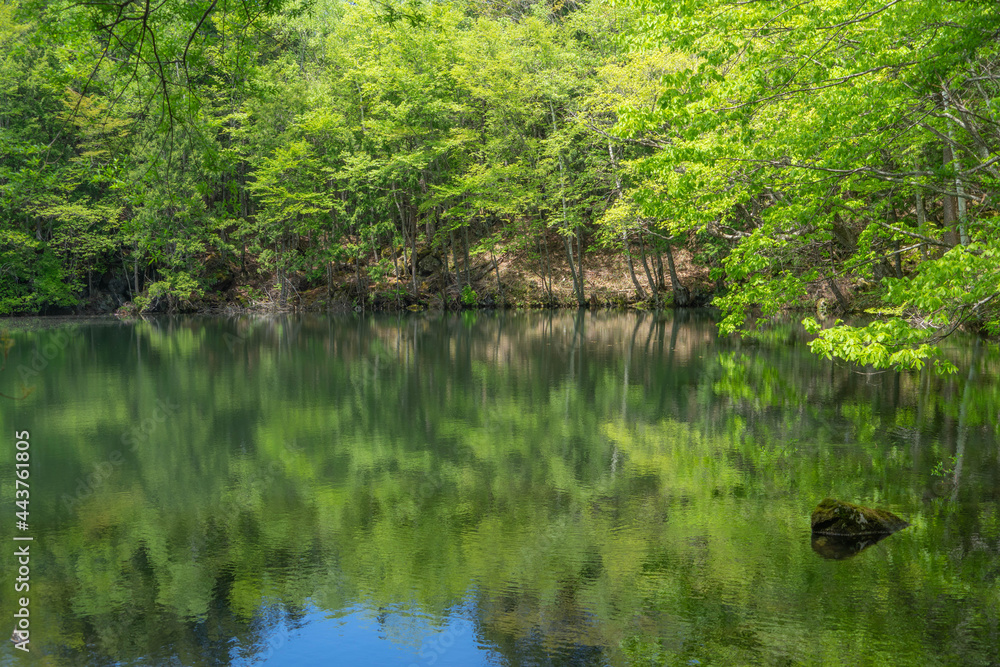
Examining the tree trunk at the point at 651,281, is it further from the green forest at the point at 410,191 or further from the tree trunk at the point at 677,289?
the tree trunk at the point at 677,289

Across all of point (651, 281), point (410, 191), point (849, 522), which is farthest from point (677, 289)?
point (849, 522)

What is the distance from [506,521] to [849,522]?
328 cm

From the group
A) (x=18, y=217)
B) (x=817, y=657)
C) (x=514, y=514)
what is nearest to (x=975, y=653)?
(x=817, y=657)

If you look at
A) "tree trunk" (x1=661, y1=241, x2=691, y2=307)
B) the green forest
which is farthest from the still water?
"tree trunk" (x1=661, y1=241, x2=691, y2=307)

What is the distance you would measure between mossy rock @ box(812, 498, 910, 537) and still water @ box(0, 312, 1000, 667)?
207 mm

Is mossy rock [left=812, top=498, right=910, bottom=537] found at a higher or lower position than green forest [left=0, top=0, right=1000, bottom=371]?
lower

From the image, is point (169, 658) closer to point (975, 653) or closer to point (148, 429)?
point (975, 653)

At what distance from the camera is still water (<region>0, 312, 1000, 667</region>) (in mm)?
5203

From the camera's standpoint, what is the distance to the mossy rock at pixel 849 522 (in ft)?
22.8

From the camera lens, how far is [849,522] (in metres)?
6.98

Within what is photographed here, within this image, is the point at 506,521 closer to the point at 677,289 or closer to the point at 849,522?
the point at 849,522

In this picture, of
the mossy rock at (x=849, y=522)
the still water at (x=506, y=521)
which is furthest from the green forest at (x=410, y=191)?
the mossy rock at (x=849, y=522)

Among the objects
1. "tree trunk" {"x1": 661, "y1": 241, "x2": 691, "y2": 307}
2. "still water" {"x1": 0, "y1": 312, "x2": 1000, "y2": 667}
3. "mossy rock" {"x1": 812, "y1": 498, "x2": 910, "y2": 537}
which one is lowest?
"still water" {"x1": 0, "y1": 312, "x2": 1000, "y2": 667}

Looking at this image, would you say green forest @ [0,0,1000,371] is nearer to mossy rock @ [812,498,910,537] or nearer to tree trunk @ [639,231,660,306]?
tree trunk @ [639,231,660,306]
